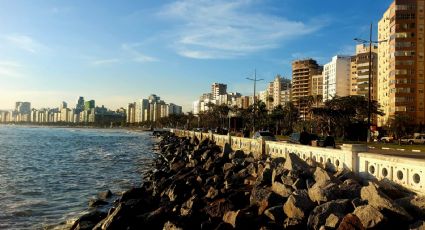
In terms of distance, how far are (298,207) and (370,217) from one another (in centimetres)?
267

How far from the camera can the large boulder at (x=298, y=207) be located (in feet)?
44.7

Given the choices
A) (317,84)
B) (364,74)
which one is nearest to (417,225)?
(364,74)

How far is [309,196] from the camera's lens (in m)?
14.8

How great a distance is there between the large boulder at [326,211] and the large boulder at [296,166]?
557 cm

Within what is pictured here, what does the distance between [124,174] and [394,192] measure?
2787 centimetres

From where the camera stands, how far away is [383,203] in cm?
1234

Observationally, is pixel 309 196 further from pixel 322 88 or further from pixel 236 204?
pixel 322 88

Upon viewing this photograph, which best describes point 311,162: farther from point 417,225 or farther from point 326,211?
point 417,225

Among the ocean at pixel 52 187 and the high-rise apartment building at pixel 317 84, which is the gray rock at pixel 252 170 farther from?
the high-rise apartment building at pixel 317 84

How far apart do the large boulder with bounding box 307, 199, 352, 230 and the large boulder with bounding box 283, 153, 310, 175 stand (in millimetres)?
5574

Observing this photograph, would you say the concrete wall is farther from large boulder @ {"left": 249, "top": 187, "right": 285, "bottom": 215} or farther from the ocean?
the ocean

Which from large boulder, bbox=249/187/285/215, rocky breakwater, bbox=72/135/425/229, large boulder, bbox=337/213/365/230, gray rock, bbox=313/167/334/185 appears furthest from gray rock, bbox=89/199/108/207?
large boulder, bbox=337/213/365/230

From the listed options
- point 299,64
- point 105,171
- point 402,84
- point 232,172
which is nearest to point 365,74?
point 402,84

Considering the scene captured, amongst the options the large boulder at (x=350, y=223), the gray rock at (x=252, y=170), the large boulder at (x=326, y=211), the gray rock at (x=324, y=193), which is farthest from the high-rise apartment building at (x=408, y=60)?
the large boulder at (x=350, y=223)
